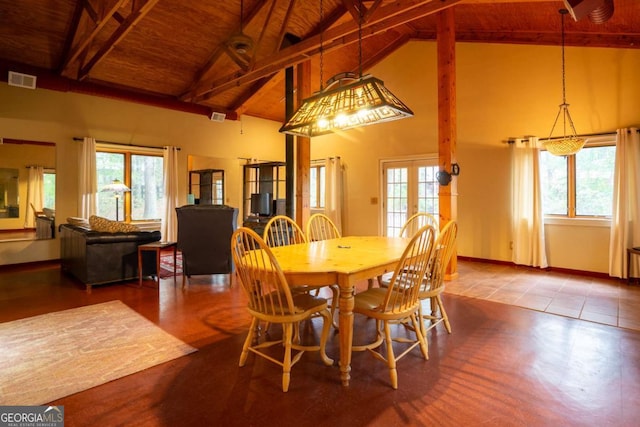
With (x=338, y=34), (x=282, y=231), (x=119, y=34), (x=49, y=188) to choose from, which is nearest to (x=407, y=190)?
(x=338, y=34)

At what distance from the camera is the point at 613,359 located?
96.3 inches

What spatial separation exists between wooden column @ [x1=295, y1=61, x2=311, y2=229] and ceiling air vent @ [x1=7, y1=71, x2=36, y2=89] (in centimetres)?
423

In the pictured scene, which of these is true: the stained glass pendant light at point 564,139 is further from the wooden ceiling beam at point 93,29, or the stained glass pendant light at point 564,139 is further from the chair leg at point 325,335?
the wooden ceiling beam at point 93,29

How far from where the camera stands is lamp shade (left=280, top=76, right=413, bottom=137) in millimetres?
2406

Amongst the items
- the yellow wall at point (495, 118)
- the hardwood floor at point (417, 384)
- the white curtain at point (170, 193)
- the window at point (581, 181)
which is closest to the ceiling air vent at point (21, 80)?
the white curtain at point (170, 193)

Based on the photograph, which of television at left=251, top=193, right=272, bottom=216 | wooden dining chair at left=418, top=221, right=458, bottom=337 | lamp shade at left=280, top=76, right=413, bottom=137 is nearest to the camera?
lamp shade at left=280, top=76, right=413, bottom=137

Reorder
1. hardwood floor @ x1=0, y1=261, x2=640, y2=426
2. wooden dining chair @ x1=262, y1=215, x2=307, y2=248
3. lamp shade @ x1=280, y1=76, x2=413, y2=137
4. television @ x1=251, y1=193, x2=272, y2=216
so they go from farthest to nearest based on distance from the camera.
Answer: television @ x1=251, y1=193, x2=272, y2=216, wooden dining chair @ x1=262, y1=215, x2=307, y2=248, lamp shade @ x1=280, y1=76, x2=413, y2=137, hardwood floor @ x1=0, y1=261, x2=640, y2=426

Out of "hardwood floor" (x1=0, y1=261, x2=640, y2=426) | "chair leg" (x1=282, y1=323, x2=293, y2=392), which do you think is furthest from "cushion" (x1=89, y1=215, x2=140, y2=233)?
"chair leg" (x1=282, y1=323, x2=293, y2=392)

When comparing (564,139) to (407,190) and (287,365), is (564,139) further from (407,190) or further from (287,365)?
(287,365)

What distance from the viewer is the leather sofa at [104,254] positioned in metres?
4.20

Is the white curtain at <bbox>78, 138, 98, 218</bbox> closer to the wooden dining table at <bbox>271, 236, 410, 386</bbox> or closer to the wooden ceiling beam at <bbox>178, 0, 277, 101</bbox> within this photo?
the wooden ceiling beam at <bbox>178, 0, 277, 101</bbox>

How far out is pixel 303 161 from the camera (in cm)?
589

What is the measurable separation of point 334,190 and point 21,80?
5779mm

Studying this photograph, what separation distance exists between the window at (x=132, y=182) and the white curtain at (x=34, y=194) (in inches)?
34.0
